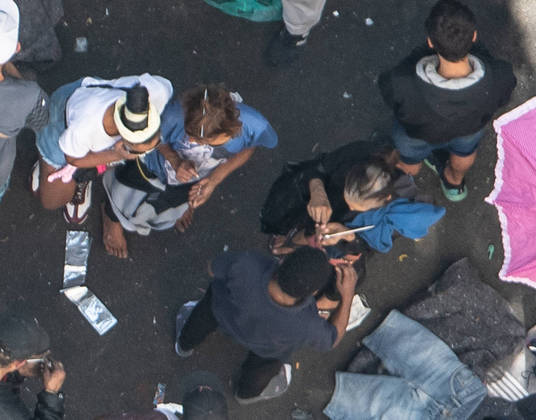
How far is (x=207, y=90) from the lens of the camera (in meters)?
4.44

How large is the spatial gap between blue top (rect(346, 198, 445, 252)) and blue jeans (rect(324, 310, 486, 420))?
146cm

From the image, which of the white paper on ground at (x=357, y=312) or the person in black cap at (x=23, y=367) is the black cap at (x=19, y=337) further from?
the white paper on ground at (x=357, y=312)

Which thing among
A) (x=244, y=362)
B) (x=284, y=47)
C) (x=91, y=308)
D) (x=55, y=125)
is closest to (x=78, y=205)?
(x=91, y=308)

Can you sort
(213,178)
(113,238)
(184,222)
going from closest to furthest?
(213,178) → (113,238) → (184,222)

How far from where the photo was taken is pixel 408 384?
5.86 meters

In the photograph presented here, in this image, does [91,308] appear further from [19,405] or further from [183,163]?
[183,163]

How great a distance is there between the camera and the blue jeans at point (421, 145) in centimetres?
535

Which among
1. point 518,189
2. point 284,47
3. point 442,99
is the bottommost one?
point 284,47

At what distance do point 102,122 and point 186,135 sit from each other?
20.0 inches

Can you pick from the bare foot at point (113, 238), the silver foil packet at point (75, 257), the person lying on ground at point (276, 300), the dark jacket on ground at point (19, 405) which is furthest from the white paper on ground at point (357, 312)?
the dark jacket on ground at point (19, 405)

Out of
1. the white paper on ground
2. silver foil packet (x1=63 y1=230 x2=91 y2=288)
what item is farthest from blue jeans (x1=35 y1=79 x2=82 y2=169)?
the white paper on ground

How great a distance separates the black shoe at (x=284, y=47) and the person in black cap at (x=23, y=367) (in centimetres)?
288

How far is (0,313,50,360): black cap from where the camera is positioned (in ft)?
14.1

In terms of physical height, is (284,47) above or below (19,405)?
above
